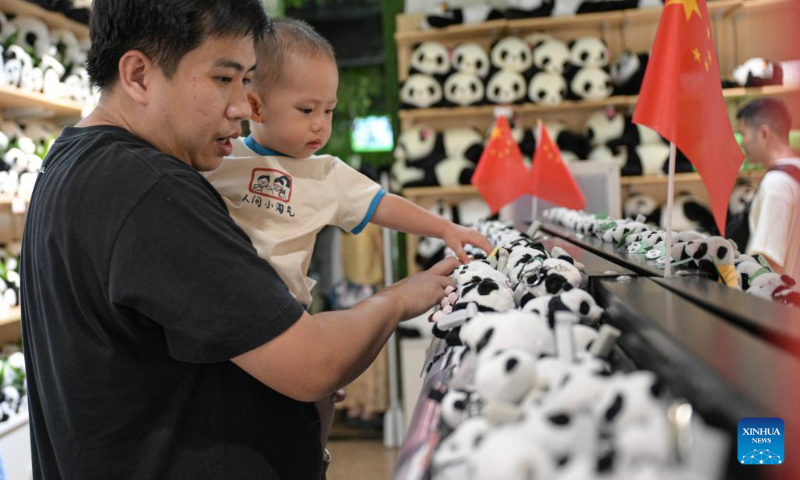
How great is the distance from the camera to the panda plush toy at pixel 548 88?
4.13m

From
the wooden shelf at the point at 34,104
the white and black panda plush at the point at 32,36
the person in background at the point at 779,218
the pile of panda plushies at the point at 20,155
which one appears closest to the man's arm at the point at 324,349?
the person in background at the point at 779,218

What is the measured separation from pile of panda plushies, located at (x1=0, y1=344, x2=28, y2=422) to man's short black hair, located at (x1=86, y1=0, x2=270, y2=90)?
236cm

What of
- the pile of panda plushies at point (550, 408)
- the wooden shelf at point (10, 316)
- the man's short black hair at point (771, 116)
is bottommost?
the wooden shelf at point (10, 316)

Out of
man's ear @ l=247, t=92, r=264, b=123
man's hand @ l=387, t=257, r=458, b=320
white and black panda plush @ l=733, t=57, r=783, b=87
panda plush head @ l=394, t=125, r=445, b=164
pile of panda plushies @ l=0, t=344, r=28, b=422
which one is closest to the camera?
man's hand @ l=387, t=257, r=458, b=320

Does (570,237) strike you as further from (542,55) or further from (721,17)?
(721,17)

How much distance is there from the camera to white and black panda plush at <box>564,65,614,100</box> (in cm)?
409

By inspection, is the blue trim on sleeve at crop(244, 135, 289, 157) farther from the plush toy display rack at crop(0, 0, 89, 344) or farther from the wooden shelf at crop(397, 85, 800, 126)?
the wooden shelf at crop(397, 85, 800, 126)

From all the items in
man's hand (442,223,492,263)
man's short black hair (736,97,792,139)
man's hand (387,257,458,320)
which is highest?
man's short black hair (736,97,792,139)

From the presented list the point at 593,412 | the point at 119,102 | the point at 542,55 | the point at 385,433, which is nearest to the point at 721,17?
the point at 542,55

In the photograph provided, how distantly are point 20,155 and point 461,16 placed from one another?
2.65m

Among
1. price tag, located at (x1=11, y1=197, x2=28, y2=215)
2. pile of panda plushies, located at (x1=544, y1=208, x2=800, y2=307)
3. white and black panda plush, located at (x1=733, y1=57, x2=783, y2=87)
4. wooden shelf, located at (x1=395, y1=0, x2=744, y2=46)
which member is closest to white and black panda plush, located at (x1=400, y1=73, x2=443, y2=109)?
wooden shelf, located at (x1=395, y1=0, x2=744, y2=46)

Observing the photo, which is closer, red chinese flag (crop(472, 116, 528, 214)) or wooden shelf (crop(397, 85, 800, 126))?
red chinese flag (crop(472, 116, 528, 214))

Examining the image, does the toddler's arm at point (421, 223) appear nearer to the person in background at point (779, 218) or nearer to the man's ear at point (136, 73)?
the man's ear at point (136, 73)

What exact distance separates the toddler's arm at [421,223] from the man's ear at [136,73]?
65 centimetres
